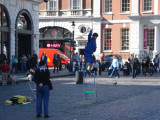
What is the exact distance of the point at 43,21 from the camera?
172ft

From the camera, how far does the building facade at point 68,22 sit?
5128 centimetres

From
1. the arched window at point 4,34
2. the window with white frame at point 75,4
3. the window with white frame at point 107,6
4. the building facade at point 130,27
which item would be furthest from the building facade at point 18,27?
the window with white frame at point 107,6

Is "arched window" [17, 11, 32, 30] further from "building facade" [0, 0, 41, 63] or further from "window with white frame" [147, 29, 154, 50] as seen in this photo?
"window with white frame" [147, 29, 154, 50]

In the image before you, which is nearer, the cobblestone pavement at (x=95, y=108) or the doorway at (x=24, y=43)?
the cobblestone pavement at (x=95, y=108)

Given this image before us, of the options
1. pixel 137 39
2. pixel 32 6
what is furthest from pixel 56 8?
pixel 32 6

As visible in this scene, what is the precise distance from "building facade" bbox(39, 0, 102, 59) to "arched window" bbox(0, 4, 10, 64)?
64.1ft

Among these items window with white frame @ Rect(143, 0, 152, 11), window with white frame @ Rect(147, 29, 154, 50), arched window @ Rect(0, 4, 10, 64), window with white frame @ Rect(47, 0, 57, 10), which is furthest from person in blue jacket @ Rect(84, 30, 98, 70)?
window with white frame @ Rect(47, 0, 57, 10)

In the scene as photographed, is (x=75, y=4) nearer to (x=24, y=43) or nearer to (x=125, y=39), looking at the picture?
(x=125, y=39)

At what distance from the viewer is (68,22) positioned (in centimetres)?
5181

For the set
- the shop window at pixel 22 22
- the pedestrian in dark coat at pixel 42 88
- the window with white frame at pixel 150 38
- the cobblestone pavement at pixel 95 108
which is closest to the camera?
the pedestrian in dark coat at pixel 42 88

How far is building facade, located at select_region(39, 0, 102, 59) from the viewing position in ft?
168

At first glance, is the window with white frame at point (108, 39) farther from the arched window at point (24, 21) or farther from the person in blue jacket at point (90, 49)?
the person in blue jacket at point (90, 49)

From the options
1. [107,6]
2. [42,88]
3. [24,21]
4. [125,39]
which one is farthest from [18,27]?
[42,88]

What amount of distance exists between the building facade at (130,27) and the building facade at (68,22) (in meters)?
1.24
